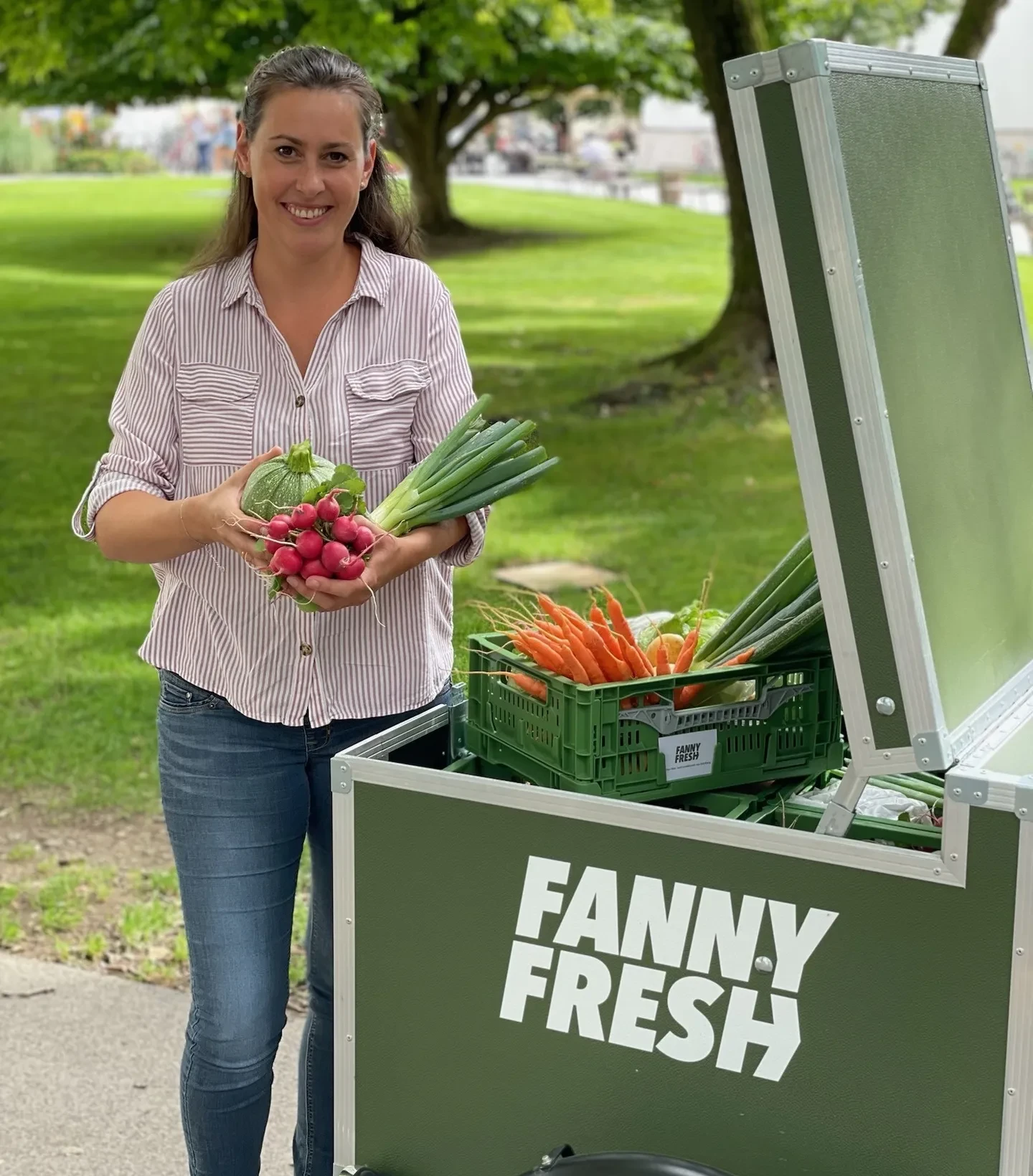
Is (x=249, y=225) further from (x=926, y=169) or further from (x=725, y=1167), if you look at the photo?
(x=725, y=1167)

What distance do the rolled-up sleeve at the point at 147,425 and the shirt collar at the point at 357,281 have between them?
11 centimetres

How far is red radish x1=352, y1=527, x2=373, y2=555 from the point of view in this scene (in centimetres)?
243

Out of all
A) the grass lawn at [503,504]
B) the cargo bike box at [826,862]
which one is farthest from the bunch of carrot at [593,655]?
the grass lawn at [503,504]

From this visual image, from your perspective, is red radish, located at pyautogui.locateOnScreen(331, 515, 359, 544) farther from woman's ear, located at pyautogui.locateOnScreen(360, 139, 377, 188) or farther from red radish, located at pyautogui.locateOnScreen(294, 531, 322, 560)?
woman's ear, located at pyautogui.locateOnScreen(360, 139, 377, 188)

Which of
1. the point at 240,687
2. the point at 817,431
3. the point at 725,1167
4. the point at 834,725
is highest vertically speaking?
the point at 817,431

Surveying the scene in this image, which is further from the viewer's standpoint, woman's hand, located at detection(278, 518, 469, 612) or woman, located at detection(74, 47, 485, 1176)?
woman, located at detection(74, 47, 485, 1176)

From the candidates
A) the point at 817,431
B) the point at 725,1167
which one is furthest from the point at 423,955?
the point at 817,431

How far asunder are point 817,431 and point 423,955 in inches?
39.9

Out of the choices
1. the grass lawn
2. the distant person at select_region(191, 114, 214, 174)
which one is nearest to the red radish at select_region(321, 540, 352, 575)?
the grass lawn

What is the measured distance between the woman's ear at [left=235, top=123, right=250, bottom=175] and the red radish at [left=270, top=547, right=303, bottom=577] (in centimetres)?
73

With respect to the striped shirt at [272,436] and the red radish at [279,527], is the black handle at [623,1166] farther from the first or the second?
the red radish at [279,527]

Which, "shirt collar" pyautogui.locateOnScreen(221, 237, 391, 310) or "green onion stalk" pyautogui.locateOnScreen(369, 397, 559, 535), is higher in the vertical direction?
"shirt collar" pyautogui.locateOnScreen(221, 237, 391, 310)

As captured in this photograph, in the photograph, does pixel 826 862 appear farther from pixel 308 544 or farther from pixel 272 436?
pixel 272 436

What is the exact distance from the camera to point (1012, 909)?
2.04m
